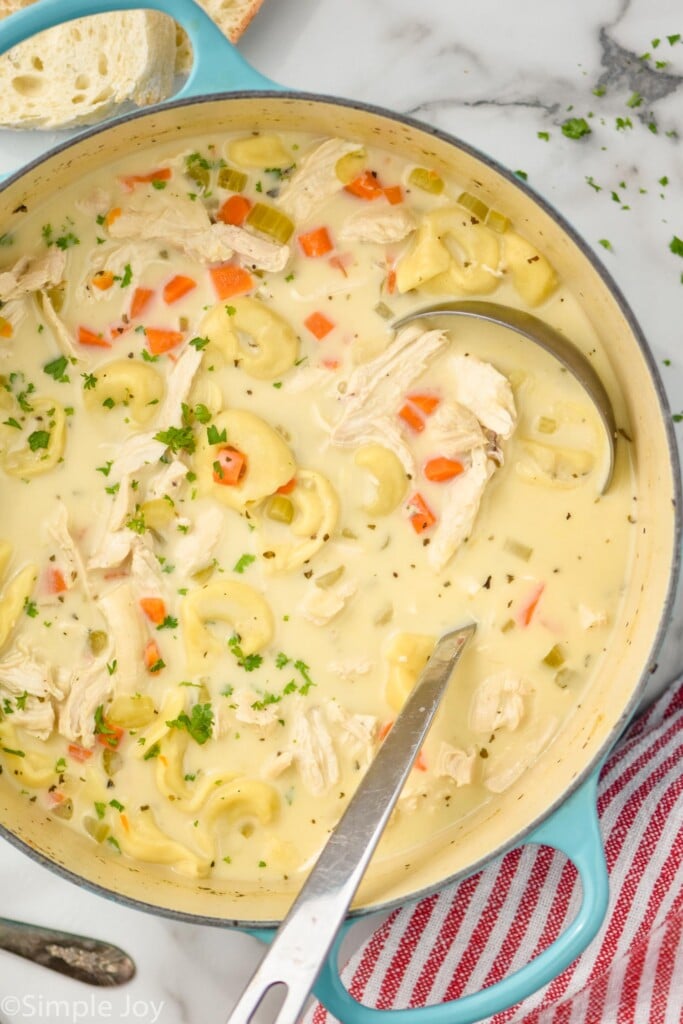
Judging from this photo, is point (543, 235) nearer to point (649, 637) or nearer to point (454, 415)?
point (454, 415)

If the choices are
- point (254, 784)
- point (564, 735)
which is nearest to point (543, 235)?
Answer: point (564, 735)

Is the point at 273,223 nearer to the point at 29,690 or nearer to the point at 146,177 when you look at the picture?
the point at 146,177

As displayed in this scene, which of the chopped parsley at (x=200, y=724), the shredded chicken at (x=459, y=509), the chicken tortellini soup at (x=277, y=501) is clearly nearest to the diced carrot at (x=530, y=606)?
the chicken tortellini soup at (x=277, y=501)

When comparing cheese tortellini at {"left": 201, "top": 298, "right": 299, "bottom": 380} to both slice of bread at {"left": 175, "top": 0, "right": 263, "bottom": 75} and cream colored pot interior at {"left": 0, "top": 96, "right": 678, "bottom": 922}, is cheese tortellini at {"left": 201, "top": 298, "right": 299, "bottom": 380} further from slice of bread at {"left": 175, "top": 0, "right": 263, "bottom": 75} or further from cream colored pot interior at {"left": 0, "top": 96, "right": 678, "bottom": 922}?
slice of bread at {"left": 175, "top": 0, "right": 263, "bottom": 75}

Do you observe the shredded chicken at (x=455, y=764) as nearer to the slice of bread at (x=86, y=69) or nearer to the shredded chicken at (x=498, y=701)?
the shredded chicken at (x=498, y=701)

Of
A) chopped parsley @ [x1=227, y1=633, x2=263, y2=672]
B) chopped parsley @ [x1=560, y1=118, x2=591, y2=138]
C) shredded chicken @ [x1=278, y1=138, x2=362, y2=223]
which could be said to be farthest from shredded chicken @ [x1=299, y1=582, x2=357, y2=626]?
chopped parsley @ [x1=560, y1=118, x2=591, y2=138]
